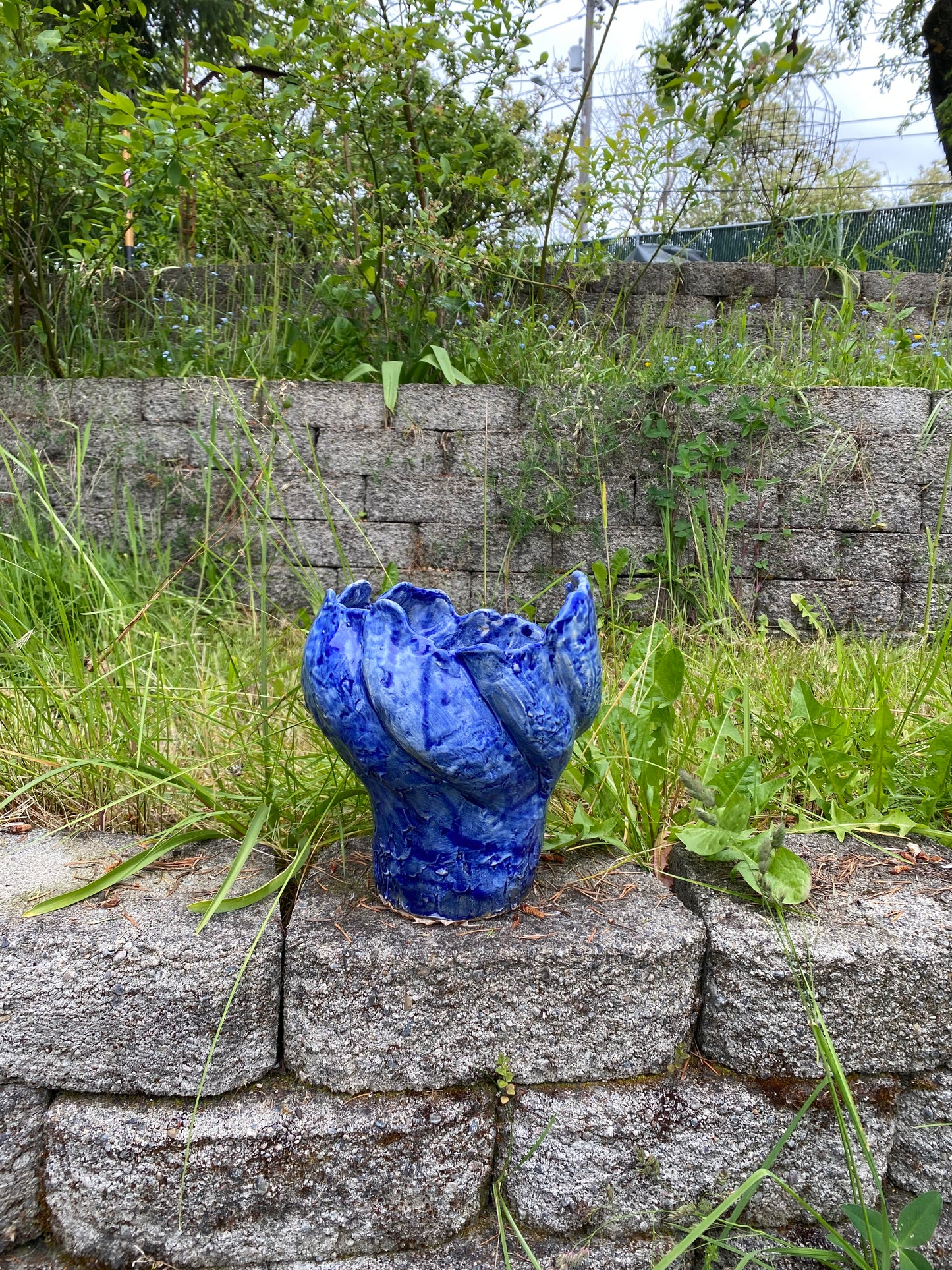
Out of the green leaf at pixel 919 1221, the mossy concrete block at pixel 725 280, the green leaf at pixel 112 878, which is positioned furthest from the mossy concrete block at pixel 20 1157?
the mossy concrete block at pixel 725 280

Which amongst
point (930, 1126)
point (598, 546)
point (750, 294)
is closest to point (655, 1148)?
point (930, 1126)

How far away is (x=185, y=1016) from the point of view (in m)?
1.12

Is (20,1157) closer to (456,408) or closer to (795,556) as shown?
(456,408)

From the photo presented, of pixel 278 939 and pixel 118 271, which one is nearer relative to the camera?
pixel 278 939

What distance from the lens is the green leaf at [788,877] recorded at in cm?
120

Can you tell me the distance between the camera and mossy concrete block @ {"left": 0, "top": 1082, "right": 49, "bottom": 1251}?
1.15 metres

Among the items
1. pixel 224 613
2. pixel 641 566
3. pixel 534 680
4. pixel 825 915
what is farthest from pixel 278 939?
pixel 641 566

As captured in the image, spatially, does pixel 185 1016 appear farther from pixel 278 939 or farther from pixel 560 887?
pixel 560 887

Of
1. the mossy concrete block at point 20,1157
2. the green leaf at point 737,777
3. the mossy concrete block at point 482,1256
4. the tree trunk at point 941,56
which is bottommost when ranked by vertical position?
the mossy concrete block at point 482,1256

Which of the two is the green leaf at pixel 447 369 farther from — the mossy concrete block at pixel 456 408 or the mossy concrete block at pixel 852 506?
the mossy concrete block at pixel 852 506

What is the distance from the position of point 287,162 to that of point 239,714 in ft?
7.03

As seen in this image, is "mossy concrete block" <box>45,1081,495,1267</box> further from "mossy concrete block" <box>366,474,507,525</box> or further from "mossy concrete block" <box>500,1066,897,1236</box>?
"mossy concrete block" <box>366,474,507,525</box>

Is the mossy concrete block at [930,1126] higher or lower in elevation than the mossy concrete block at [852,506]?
lower

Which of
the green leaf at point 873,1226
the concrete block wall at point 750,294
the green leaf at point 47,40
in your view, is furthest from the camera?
the concrete block wall at point 750,294
